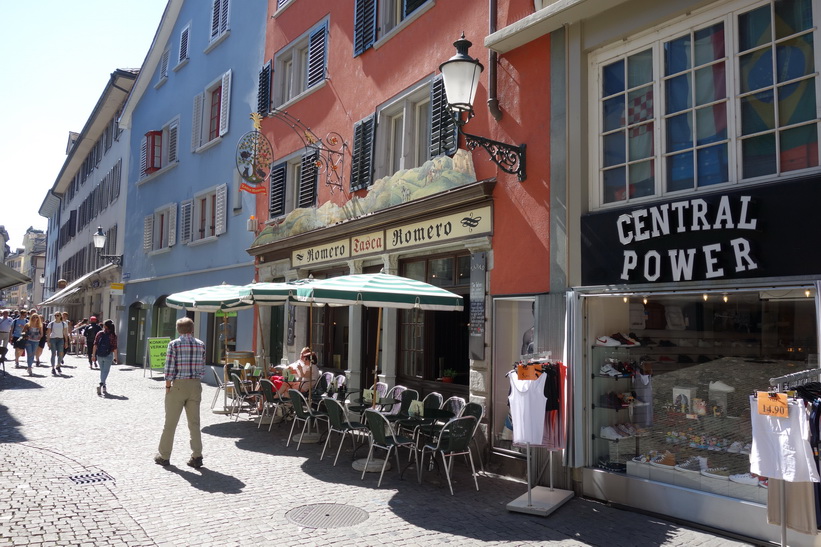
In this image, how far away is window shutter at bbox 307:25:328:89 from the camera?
1390cm

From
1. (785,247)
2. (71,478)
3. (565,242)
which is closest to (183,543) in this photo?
(71,478)

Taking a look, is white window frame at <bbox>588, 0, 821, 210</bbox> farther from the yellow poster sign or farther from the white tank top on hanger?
the yellow poster sign

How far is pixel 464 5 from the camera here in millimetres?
9750

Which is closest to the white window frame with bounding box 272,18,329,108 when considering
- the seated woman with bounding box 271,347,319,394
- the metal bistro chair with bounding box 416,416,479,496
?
the seated woman with bounding box 271,347,319,394

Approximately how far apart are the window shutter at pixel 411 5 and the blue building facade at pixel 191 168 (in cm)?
694

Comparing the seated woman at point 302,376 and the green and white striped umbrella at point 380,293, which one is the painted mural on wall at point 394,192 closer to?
the green and white striped umbrella at point 380,293

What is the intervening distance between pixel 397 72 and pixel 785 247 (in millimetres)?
7546

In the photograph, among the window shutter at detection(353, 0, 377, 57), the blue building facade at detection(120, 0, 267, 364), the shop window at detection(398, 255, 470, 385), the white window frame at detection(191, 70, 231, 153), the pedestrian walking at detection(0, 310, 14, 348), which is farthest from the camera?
the pedestrian walking at detection(0, 310, 14, 348)

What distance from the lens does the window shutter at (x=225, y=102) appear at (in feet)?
60.0

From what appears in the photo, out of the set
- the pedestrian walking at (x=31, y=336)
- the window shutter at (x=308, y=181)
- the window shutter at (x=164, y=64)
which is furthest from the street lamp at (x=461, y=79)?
the window shutter at (x=164, y=64)

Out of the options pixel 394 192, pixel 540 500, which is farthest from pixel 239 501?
pixel 394 192

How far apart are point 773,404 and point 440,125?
6591 millimetres

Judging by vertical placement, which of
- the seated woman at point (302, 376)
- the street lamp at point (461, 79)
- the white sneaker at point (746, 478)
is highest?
the street lamp at point (461, 79)

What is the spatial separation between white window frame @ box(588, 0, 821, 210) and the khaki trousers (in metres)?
5.43
